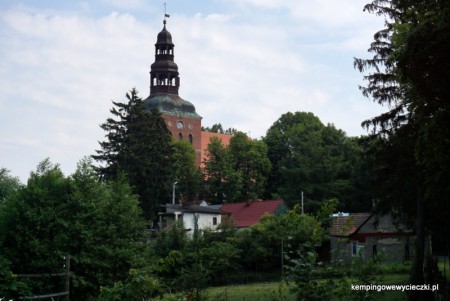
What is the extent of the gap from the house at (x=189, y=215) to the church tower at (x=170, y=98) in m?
25.4

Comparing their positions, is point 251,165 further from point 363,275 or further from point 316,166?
point 363,275

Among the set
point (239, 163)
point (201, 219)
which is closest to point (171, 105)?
point (239, 163)

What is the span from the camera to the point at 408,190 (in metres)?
23.0

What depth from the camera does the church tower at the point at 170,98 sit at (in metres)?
86.1

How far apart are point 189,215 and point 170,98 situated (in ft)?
109

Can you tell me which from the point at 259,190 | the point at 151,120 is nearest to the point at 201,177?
the point at 259,190

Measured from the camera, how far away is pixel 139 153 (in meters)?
57.1

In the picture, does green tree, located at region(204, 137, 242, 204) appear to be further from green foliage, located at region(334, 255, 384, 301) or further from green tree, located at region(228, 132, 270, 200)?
green foliage, located at region(334, 255, 384, 301)

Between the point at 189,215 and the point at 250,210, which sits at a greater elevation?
the point at 250,210

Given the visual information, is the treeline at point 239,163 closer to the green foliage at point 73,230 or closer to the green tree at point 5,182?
the green tree at point 5,182

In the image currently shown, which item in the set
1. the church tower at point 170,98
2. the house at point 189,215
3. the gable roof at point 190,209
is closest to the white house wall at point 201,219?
the house at point 189,215

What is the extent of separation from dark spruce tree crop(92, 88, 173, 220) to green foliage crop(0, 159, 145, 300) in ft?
77.6

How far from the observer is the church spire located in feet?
281

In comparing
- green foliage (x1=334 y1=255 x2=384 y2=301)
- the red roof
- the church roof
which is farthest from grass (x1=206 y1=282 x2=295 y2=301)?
the church roof
